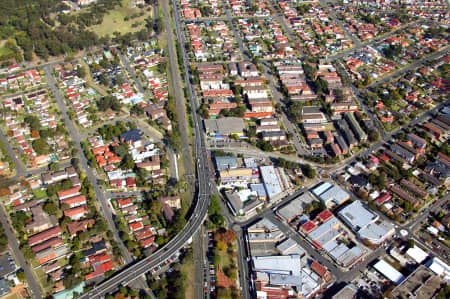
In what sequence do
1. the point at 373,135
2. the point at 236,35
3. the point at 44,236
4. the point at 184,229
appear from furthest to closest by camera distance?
1. the point at 236,35
2. the point at 373,135
3. the point at 184,229
4. the point at 44,236

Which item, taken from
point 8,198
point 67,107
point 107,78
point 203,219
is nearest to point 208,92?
point 107,78

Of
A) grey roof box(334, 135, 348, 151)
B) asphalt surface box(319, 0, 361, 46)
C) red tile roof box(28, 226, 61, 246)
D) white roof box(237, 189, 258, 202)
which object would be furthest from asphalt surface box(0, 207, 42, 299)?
asphalt surface box(319, 0, 361, 46)

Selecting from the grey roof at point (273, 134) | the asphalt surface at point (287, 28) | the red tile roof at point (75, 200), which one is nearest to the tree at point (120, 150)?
the red tile roof at point (75, 200)

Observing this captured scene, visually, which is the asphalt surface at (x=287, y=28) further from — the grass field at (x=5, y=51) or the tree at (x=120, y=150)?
the grass field at (x=5, y=51)

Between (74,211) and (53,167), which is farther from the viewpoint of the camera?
(53,167)

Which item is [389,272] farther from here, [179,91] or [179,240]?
[179,91]

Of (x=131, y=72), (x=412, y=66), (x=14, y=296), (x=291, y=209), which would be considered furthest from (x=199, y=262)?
(x=412, y=66)
